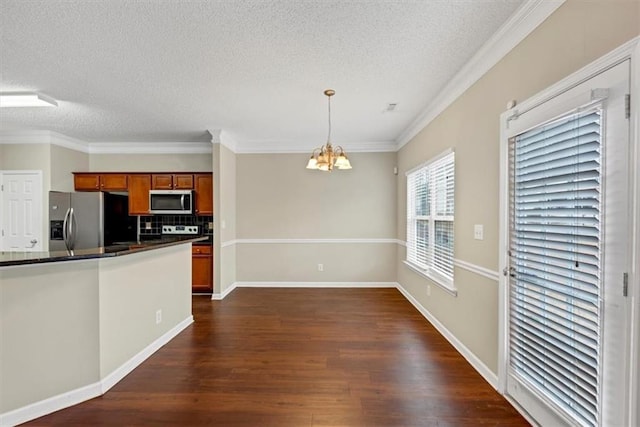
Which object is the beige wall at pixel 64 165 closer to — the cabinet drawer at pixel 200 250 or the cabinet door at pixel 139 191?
the cabinet door at pixel 139 191

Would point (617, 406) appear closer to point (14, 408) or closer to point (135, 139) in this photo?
point (14, 408)

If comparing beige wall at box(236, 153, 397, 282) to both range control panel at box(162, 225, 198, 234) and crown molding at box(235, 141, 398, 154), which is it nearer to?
crown molding at box(235, 141, 398, 154)

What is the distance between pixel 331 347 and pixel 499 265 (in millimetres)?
1728

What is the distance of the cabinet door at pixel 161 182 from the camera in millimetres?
5273

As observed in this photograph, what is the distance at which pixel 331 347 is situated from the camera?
10.0 feet

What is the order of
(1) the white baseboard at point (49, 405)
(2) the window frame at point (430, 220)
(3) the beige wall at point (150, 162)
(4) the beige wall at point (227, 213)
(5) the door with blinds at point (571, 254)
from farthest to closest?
(3) the beige wall at point (150, 162) → (4) the beige wall at point (227, 213) → (2) the window frame at point (430, 220) → (1) the white baseboard at point (49, 405) → (5) the door with blinds at point (571, 254)

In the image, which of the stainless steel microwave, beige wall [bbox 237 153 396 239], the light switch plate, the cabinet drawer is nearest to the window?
the light switch plate

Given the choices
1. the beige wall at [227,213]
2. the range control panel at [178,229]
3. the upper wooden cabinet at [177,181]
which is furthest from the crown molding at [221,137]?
the range control panel at [178,229]

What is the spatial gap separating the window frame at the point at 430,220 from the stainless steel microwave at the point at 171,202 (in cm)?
362

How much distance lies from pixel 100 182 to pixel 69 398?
4205mm

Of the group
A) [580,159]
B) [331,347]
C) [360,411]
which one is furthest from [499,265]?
[331,347]

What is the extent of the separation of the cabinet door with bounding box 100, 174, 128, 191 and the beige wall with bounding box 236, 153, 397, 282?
1924 millimetres

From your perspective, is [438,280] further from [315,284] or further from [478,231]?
[315,284]

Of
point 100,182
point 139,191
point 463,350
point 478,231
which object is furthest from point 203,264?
point 478,231
